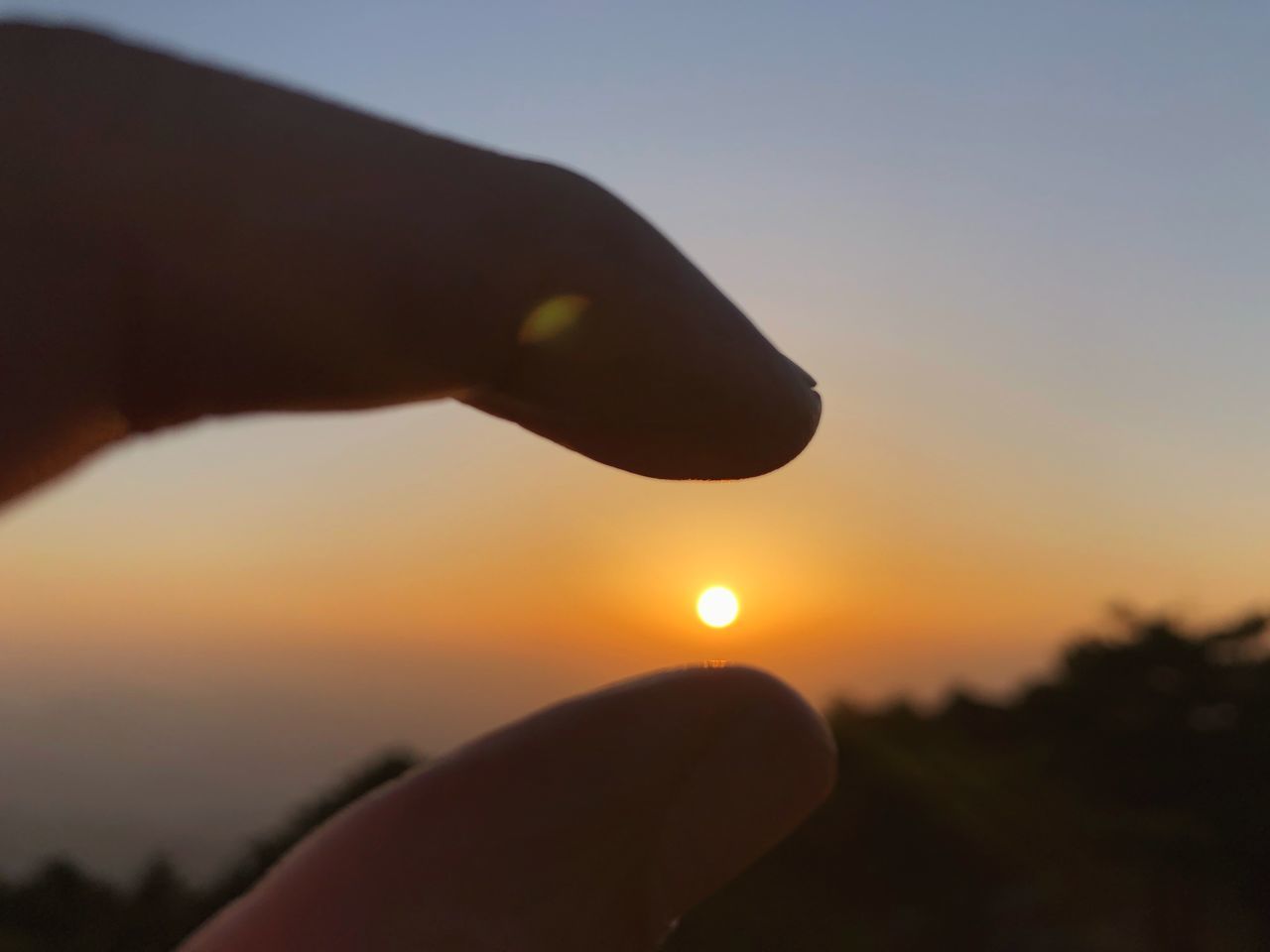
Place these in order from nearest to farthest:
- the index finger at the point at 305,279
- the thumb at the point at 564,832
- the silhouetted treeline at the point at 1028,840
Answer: the index finger at the point at 305,279, the thumb at the point at 564,832, the silhouetted treeline at the point at 1028,840

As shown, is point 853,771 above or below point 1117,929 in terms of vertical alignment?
above

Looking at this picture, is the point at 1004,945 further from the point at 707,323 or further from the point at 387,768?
the point at 707,323

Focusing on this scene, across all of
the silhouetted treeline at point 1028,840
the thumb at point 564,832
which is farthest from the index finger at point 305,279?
the silhouetted treeline at point 1028,840

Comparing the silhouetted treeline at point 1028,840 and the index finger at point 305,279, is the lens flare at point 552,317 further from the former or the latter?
the silhouetted treeline at point 1028,840

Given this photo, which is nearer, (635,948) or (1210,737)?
(635,948)

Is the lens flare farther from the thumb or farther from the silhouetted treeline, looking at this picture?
the silhouetted treeline

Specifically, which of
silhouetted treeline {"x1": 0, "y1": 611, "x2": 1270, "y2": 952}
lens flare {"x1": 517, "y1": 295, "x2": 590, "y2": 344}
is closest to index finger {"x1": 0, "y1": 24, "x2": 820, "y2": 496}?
lens flare {"x1": 517, "y1": 295, "x2": 590, "y2": 344}

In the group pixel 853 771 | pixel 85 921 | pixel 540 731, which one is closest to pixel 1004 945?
pixel 853 771

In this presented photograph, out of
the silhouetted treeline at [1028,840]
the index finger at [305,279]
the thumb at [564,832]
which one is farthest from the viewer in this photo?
the silhouetted treeline at [1028,840]
